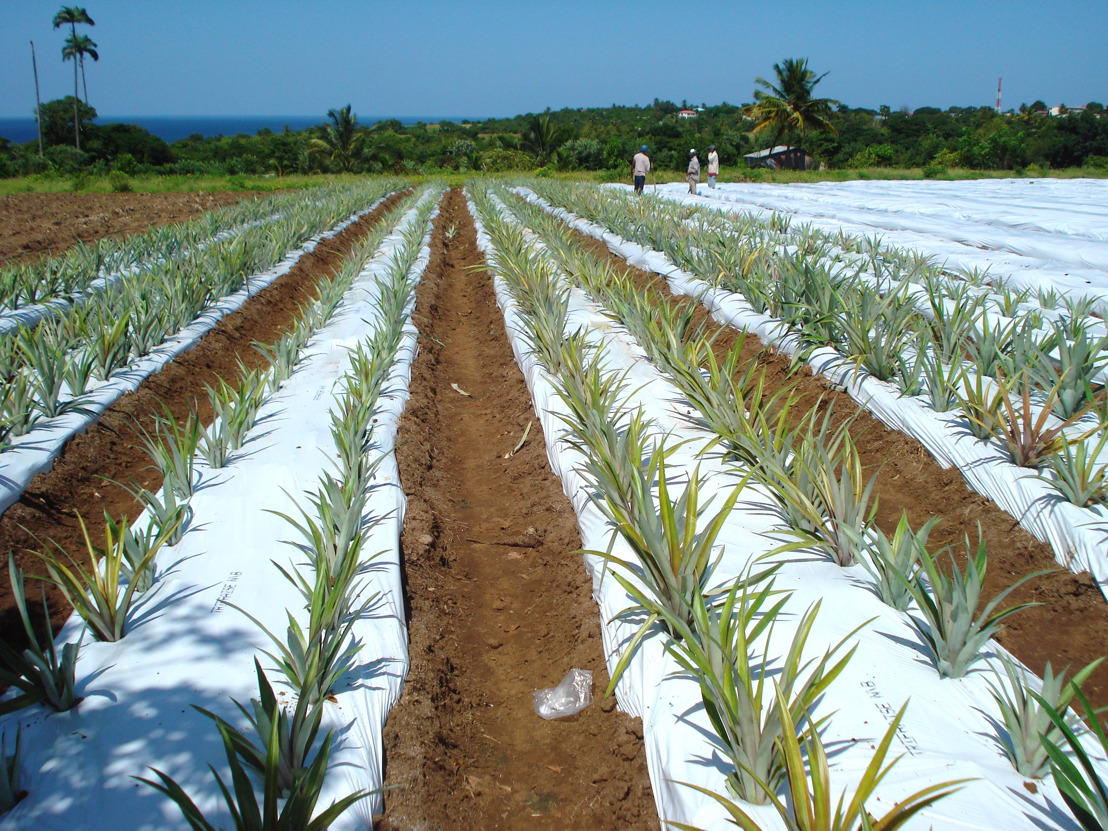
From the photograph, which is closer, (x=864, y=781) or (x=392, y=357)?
(x=864, y=781)

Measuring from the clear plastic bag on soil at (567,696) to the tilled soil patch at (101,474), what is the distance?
1391 millimetres

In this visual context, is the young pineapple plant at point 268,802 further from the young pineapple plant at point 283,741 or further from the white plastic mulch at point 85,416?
the white plastic mulch at point 85,416

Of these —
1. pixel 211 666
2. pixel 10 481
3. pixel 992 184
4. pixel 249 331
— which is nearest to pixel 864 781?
pixel 211 666

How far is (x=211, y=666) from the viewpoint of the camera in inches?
63.4

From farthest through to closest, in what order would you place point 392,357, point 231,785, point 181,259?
point 181,259
point 392,357
point 231,785

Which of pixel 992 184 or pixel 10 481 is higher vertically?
pixel 992 184

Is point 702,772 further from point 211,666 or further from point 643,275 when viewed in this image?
point 643,275

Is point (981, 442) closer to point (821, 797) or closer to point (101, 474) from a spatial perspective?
point (821, 797)

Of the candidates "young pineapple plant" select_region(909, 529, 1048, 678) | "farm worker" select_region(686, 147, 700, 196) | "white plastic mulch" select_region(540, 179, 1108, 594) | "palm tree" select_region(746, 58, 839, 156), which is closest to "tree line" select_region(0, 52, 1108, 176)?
"palm tree" select_region(746, 58, 839, 156)

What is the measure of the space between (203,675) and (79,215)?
13064mm

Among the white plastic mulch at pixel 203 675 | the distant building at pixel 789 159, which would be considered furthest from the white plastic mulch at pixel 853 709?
the distant building at pixel 789 159

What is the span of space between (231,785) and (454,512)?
1.54m

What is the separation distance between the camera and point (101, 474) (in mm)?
2828

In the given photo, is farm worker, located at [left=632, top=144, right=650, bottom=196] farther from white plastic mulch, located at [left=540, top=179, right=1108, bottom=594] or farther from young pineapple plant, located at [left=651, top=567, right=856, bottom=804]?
young pineapple plant, located at [left=651, top=567, right=856, bottom=804]
